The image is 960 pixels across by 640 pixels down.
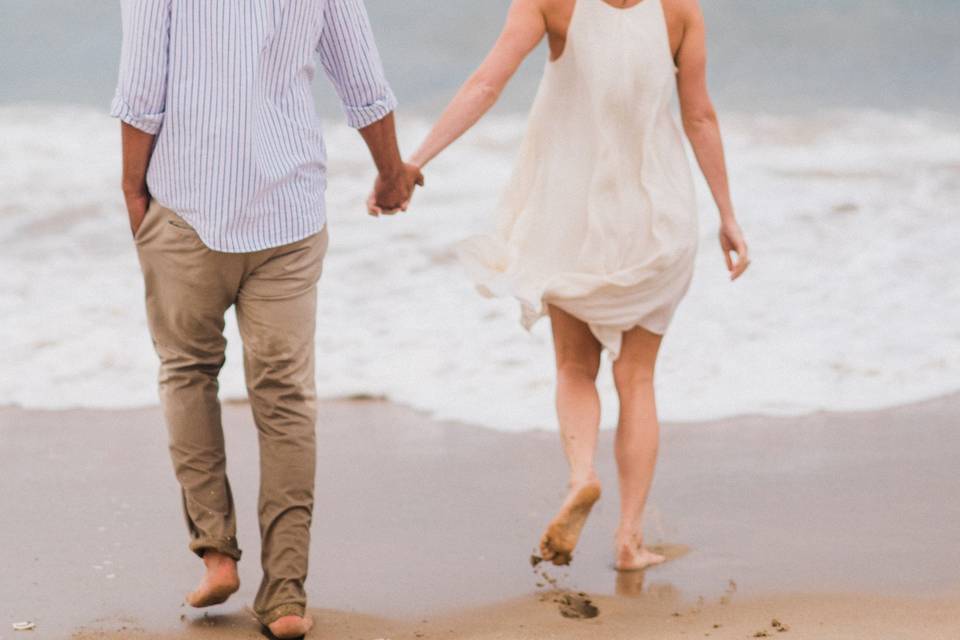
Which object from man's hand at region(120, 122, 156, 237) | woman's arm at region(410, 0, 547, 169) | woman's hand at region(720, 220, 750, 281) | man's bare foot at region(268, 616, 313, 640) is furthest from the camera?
woman's hand at region(720, 220, 750, 281)

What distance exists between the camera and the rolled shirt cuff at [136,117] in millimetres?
2752

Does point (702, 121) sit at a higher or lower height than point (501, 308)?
higher

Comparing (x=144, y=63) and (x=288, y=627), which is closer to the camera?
(x=144, y=63)

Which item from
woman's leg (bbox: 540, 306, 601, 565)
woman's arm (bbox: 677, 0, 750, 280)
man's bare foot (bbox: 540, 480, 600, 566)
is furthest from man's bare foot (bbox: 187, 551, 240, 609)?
woman's arm (bbox: 677, 0, 750, 280)

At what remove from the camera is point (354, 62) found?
9.89ft

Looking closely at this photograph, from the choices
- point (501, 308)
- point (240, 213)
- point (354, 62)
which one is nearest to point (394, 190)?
point (354, 62)

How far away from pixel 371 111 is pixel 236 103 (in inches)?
15.0

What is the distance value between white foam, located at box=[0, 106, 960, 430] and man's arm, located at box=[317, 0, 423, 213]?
2.23 meters

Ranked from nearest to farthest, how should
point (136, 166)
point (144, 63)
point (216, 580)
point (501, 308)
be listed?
point (144, 63), point (136, 166), point (216, 580), point (501, 308)

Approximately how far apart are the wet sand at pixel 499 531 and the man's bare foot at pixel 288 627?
109 millimetres

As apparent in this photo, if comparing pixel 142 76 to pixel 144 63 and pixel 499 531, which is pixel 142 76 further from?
pixel 499 531

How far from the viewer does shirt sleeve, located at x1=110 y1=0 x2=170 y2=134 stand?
8.82 feet

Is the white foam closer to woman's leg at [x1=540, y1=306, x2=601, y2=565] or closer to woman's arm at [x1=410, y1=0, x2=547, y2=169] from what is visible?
woman's leg at [x1=540, y1=306, x2=601, y2=565]

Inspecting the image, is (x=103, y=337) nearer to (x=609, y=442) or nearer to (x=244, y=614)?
(x=609, y=442)
